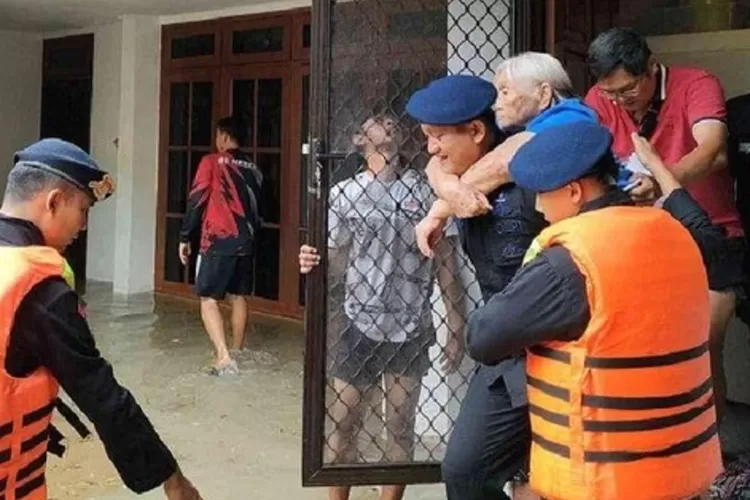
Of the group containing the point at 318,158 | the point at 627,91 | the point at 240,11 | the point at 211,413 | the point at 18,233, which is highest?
the point at 240,11

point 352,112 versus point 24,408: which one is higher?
point 352,112

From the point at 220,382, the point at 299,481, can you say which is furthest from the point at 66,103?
the point at 299,481

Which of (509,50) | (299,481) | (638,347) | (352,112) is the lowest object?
(299,481)

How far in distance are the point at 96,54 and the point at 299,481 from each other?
7.26 meters

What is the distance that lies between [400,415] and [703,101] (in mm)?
1434

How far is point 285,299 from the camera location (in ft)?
29.2

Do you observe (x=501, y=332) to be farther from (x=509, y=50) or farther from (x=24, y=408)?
(x=509, y=50)

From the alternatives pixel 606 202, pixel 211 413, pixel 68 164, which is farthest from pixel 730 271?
pixel 211 413

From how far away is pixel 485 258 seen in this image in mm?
2918

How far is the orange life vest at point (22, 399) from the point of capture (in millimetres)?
2156

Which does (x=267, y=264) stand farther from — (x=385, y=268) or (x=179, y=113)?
(x=385, y=268)

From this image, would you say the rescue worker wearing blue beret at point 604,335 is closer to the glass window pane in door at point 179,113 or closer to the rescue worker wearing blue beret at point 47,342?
the rescue worker wearing blue beret at point 47,342

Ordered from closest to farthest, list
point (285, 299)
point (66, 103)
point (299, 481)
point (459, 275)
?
point (459, 275) → point (299, 481) → point (285, 299) → point (66, 103)

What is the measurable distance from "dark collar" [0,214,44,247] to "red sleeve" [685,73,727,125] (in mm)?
2071
